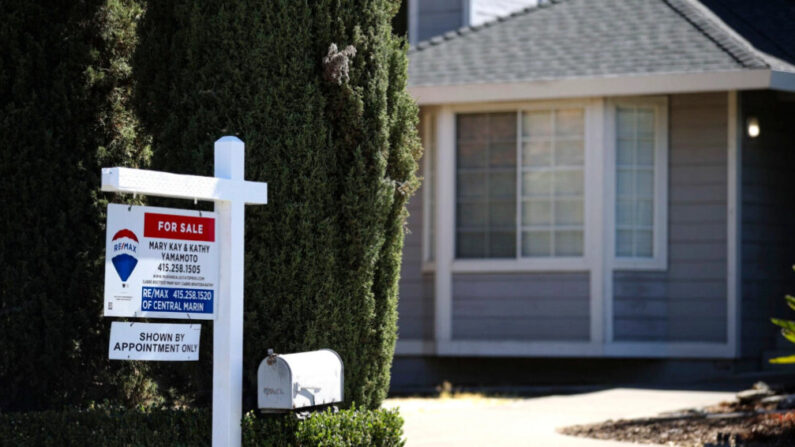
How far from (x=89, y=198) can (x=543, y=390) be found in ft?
22.6

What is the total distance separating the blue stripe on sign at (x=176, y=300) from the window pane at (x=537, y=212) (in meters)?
7.90

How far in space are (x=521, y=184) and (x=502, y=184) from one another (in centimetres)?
23

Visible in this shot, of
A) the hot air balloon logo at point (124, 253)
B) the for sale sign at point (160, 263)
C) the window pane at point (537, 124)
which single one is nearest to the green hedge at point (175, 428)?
the for sale sign at point (160, 263)

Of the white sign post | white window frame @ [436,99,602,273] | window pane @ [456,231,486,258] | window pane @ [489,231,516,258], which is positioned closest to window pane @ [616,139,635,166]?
white window frame @ [436,99,602,273]

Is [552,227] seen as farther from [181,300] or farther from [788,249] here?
[181,300]

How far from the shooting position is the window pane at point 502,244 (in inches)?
520

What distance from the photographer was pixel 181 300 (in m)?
5.52

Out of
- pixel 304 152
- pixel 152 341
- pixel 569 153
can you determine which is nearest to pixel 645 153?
pixel 569 153

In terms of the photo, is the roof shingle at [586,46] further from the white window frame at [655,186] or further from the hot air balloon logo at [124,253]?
the hot air balloon logo at [124,253]

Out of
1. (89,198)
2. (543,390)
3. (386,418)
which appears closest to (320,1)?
(89,198)

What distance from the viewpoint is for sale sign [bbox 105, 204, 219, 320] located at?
17.4 ft

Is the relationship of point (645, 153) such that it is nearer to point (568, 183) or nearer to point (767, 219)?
point (568, 183)

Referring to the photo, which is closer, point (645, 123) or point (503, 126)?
point (645, 123)

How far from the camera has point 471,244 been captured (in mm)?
13398
